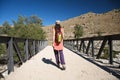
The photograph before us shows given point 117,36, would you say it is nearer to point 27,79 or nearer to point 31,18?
point 27,79

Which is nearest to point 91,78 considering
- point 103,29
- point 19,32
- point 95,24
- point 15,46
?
point 15,46

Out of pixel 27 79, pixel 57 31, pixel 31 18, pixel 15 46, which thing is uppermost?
pixel 31 18

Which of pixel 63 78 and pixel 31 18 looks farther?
pixel 31 18

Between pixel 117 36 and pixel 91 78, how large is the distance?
1.76 meters

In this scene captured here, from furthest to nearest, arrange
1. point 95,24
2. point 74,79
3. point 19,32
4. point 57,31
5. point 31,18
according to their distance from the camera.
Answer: point 95,24, point 31,18, point 19,32, point 57,31, point 74,79

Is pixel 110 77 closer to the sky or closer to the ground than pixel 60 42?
closer to the ground

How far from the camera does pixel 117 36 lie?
5629 millimetres

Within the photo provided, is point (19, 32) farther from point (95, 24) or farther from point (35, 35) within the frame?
point (95, 24)

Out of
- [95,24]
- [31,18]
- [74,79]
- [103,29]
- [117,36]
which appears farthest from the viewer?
[95,24]

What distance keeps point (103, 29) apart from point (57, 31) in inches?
4444

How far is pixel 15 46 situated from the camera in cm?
591

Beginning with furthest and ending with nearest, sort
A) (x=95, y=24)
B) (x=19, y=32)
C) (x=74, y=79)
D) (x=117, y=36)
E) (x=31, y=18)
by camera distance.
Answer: (x=95, y=24), (x=31, y=18), (x=19, y=32), (x=117, y=36), (x=74, y=79)

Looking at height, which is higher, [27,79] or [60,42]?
[60,42]

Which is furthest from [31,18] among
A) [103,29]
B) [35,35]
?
[103,29]
